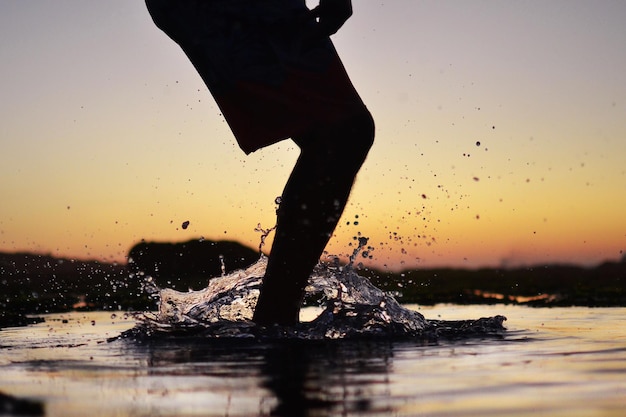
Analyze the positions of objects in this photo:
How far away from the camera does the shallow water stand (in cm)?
226

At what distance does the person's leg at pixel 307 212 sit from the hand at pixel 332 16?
15.0 inches

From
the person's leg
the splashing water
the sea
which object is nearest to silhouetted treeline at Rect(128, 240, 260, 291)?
the splashing water

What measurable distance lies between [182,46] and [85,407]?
246 cm

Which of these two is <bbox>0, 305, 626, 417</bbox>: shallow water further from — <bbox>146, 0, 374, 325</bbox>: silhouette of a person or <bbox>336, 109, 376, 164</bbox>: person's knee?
<bbox>336, 109, 376, 164</bbox>: person's knee

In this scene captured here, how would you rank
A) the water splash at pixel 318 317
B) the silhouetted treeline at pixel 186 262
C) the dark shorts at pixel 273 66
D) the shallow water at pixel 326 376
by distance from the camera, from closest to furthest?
the shallow water at pixel 326 376
the dark shorts at pixel 273 66
the water splash at pixel 318 317
the silhouetted treeline at pixel 186 262

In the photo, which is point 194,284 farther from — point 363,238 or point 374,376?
point 374,376

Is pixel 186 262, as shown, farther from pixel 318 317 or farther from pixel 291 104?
pixel 291 104

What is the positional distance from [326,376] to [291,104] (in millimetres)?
1594

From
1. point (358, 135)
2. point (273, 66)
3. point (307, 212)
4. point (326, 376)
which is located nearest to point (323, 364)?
point (326, 376)

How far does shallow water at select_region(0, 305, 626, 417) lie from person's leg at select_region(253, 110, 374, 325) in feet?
0.84

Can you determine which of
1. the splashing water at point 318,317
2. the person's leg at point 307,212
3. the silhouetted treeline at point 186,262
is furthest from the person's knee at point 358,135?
the silhouetted treeline at point 186,262

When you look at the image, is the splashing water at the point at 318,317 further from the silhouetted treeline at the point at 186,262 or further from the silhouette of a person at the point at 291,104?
the silhouetted treeline at the point at 186,262

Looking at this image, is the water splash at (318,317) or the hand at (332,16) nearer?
the hand at (332,16)

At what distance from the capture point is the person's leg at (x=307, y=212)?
418cm
